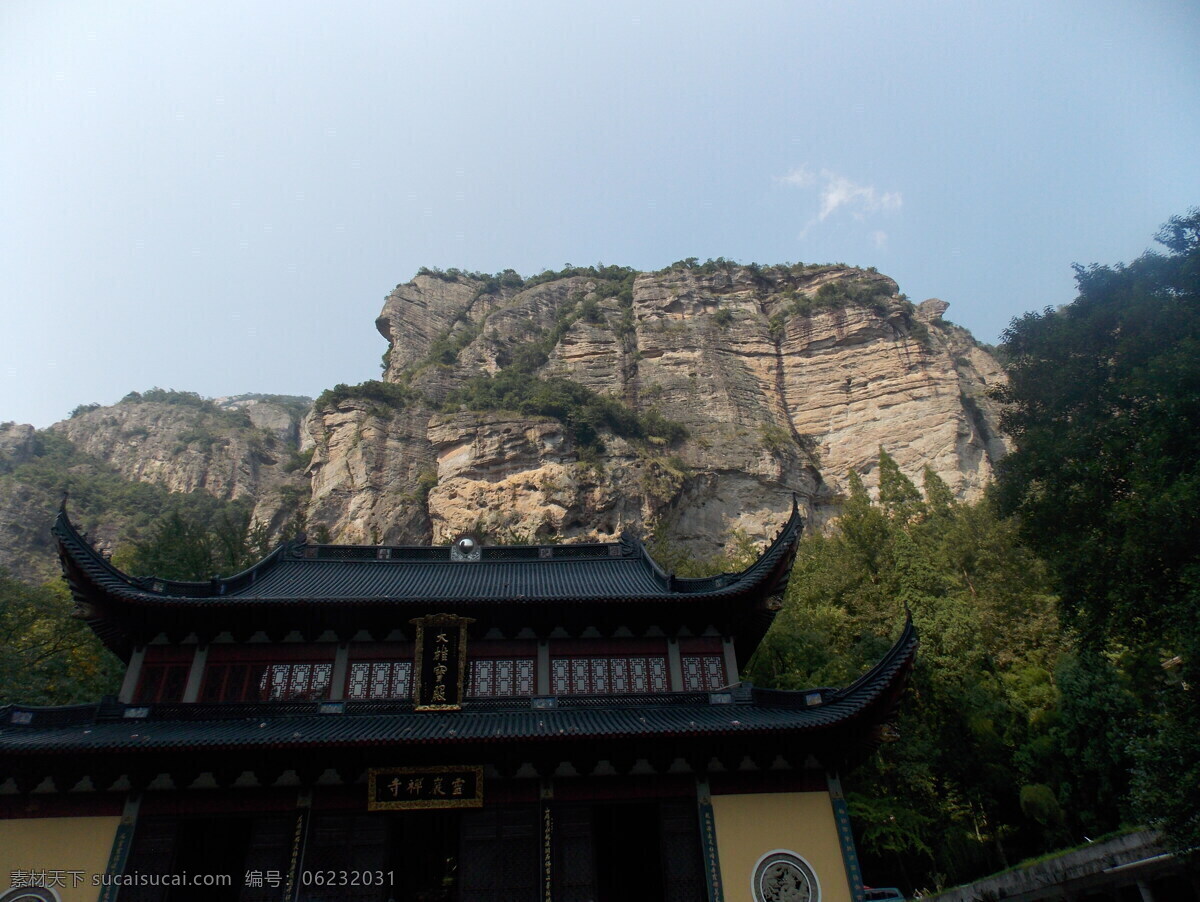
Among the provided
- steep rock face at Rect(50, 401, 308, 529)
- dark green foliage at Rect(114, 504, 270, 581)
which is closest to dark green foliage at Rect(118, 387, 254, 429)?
steep rock face at Rect(50, 401, 308, 529)

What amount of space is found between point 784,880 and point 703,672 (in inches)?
161

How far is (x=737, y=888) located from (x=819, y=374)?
55.1 meters

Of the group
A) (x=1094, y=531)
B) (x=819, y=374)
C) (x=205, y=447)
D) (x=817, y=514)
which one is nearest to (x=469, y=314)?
(x=205, y=447)

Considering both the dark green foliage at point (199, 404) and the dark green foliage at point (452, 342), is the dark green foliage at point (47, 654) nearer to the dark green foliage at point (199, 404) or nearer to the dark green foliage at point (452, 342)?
the dark green foliage at point (452, 342)

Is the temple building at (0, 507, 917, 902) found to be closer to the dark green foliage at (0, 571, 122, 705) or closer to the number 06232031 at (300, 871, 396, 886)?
the number 06232031 at (300, 871, 396, 886)

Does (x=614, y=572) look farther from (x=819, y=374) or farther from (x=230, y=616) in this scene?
(x=819, y=374)

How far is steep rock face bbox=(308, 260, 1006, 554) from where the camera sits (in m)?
48.1

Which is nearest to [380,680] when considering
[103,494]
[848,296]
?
[848,296]

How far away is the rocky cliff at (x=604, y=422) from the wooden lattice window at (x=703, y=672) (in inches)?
1120

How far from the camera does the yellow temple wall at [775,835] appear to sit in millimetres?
12648

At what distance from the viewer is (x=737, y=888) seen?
1259 centimetres

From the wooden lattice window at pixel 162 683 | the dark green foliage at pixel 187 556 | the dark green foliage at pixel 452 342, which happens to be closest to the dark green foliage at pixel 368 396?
the dark green foliage at pixel 452 342

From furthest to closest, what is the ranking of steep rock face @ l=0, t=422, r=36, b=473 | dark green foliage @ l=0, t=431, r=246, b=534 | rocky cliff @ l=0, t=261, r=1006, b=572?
1. steep rock face @ l=0, t=422, r=36, b=473
2. dark green foliage @ l=0, t=431, r=246, b=534
3. rocky cliff @ l=0, t=261, r=1006, b=572

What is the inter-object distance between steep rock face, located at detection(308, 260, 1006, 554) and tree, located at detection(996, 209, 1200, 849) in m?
28.7
